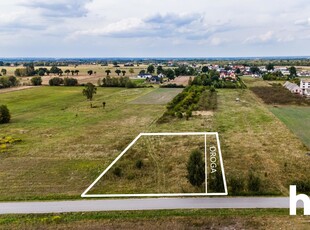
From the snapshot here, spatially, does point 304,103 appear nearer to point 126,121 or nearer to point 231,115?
point 231,115

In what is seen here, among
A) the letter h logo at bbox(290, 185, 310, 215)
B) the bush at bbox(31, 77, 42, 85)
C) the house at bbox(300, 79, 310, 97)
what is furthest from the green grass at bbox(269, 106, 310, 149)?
the bush at bbox(31, 77, 42, 85)

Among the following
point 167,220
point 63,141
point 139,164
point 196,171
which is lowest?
point 167,220

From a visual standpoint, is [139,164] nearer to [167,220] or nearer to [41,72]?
[167,220]

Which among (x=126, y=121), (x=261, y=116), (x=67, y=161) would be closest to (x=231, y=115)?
(x=261, y=116)

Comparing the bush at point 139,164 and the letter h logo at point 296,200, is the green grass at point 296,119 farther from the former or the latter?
the bush at point 139,164

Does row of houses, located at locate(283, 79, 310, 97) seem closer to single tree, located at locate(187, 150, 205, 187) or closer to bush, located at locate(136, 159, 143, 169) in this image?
bush, located at locate(136, 159, 143, 169)

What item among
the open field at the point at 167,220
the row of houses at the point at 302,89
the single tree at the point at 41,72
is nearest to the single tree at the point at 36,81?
the single tree at the point at 41,72

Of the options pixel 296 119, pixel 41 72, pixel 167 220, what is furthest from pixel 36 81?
pixel 167 220
